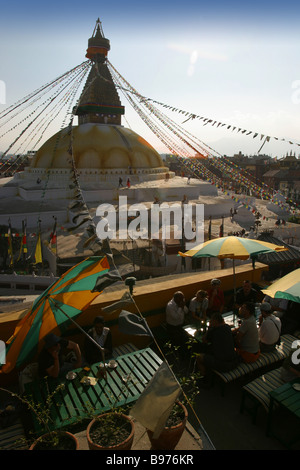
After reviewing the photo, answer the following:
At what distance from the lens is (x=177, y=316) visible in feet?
14.2

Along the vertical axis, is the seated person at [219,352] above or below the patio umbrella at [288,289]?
below

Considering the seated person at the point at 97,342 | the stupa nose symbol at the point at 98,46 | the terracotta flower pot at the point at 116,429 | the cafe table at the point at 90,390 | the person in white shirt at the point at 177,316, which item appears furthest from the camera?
the stupa nose symbol at the point at 98,46

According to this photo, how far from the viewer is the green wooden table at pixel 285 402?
9.56 ft

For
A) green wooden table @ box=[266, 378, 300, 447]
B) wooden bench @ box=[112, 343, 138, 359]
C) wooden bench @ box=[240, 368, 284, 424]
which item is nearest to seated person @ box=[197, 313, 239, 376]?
wooden bench @ box=[240, 368, 284, 424]

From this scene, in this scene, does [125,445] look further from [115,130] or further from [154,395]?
[115,130]

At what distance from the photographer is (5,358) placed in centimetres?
275

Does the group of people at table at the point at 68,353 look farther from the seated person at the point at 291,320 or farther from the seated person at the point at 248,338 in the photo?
the seated person at the point at 291,320

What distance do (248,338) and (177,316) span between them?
1027mm

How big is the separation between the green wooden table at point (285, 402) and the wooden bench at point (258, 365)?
0.46 meters

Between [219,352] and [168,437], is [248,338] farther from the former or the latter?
[168,437]

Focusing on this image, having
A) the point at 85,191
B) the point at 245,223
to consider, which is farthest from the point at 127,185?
the point at 245,223
